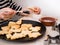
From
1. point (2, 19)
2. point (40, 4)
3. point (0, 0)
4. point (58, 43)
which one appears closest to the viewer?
point (58, 43)

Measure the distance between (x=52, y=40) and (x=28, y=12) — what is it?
0.44 metres

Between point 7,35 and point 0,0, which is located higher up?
point 0,0

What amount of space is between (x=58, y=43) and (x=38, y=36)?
129 millimetres

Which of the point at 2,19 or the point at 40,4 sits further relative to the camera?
the point at 40,4

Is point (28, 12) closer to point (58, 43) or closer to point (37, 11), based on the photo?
point (37, 11)

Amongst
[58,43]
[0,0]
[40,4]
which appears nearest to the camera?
[58,43]

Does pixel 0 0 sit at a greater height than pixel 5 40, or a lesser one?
greater

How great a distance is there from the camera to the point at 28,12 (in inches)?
43.9

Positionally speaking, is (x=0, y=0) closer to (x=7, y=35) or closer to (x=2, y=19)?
(x=2, y=19)

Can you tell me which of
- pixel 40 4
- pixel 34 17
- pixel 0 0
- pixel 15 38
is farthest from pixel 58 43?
pixel 40 4

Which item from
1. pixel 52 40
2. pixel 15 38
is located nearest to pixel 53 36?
pixel 52 40

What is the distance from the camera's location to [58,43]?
0.72 meters

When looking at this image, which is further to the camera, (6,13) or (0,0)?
(0,0)

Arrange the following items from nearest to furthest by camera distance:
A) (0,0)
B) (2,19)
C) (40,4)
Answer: (2,19)
(0,0)
(40,4)
